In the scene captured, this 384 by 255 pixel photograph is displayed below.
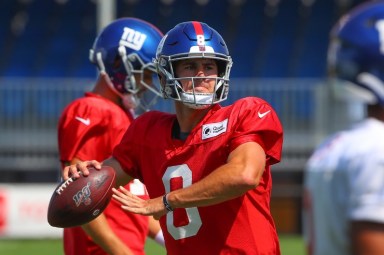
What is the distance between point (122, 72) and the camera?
4.35 meters

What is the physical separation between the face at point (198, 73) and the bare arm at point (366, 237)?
1.25m

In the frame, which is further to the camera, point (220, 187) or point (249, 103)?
point (249, 103)

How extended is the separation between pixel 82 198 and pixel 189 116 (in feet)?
1.59

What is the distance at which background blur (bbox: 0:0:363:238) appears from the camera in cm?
1236

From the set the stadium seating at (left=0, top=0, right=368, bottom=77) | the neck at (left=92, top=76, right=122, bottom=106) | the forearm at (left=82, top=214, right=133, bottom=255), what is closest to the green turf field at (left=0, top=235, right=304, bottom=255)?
the stadium seating at (left=0, top=0, right=368, bottom=77)

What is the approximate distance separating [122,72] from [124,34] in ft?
0.61

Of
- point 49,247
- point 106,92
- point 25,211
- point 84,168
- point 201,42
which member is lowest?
point 49,247

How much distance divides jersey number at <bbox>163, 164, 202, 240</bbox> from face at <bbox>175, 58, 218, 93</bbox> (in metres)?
0.28

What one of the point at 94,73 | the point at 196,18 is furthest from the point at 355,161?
the point at 196,18

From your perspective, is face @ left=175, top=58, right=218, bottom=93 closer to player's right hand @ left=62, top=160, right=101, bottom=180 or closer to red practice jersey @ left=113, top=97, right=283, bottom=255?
red practice jersey @ left=113, top=97, right=283, bottom=255

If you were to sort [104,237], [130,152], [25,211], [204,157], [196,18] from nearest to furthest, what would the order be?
[204,157]
[130,152]
[104,237]
[25,211]
[196,18]

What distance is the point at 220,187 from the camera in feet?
10.1

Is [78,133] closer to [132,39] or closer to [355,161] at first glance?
[132,39]

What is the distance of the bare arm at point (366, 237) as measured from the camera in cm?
224
